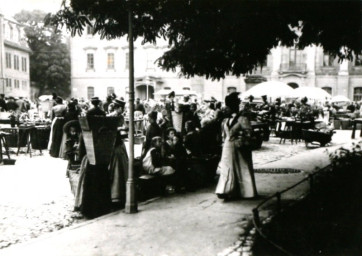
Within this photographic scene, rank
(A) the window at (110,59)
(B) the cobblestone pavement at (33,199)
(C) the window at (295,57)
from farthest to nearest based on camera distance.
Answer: (A) the window at (110,59) → (C) the window at (295,57) → (B) the cobblestone pavement at (33,199)

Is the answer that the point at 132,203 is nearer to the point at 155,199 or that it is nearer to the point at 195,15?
the point at 155,199

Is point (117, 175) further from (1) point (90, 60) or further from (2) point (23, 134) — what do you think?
(1) point (90, 60)

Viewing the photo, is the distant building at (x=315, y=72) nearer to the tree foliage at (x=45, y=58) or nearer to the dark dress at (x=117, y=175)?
→ the tree foliage at (x=45, y=58)

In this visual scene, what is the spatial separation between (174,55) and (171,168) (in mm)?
3007

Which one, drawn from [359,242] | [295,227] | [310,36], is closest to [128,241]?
[295,227]

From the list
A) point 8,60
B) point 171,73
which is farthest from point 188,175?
point 8,60

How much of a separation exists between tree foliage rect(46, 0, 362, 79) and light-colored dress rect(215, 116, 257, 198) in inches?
72.3

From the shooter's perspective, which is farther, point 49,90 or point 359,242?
point 49,90

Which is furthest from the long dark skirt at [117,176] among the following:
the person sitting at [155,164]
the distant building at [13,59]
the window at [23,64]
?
the window at [23,64]

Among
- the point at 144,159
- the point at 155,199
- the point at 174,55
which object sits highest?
the point at 174,55

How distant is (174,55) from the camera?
1107cm

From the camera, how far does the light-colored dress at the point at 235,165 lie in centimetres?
857

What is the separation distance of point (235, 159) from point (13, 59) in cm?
4779

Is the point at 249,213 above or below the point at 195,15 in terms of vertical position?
below
